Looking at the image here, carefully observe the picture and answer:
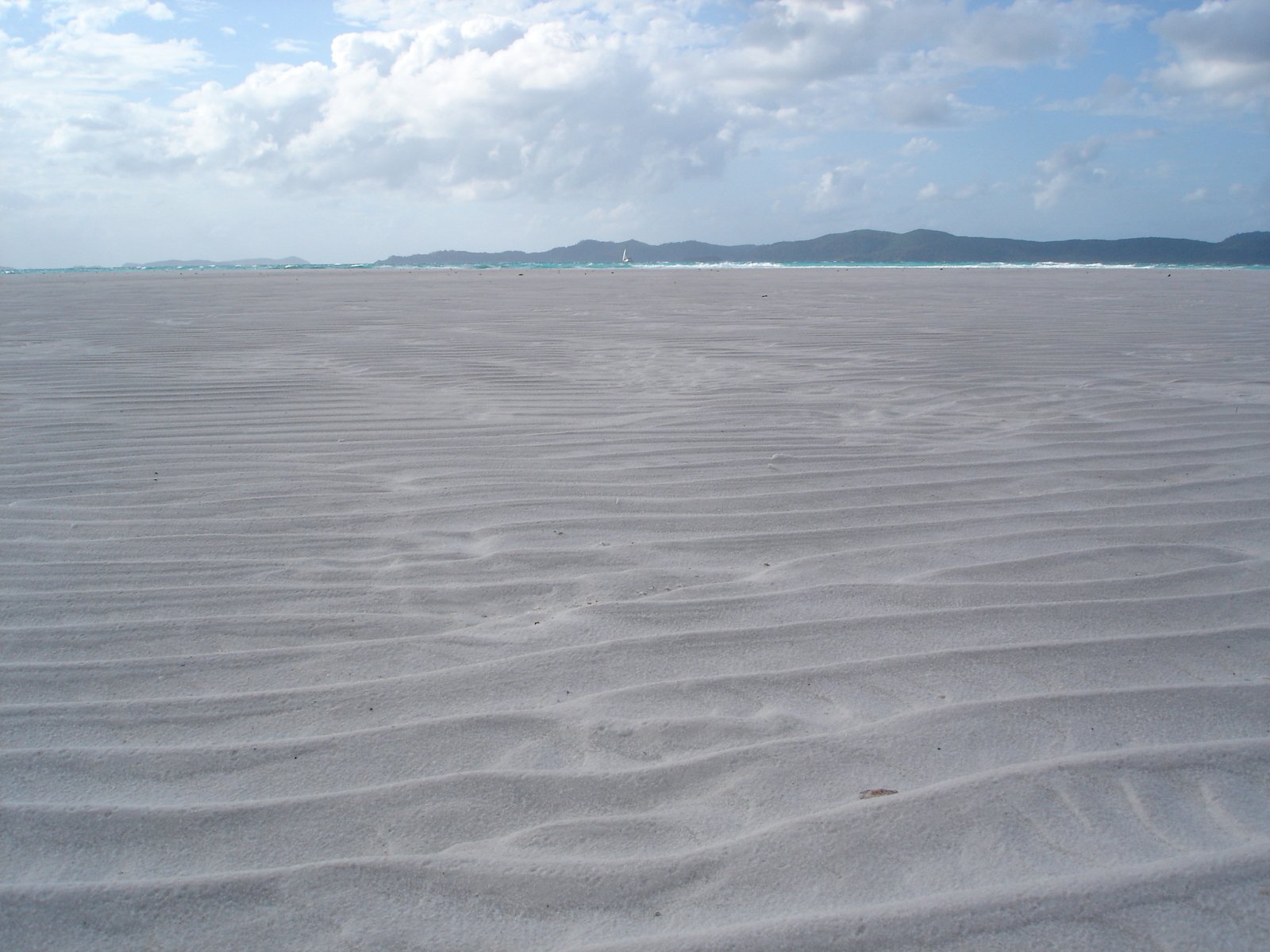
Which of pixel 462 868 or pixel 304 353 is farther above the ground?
pixel 304 353

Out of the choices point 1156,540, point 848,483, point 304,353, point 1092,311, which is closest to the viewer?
point 1156,540

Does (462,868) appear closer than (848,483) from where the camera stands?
Yes

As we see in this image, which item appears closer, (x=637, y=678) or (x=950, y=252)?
(x=637, y=678)

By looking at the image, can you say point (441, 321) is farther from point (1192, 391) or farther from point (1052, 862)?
point (1052, 862)

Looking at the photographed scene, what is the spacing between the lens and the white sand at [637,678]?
4.36 ft

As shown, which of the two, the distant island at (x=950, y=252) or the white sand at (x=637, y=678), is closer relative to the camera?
the white sand at (x=637, y=678)

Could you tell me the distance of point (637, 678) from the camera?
194cm

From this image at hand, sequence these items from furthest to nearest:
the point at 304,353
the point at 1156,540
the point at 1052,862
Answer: the point at 304,353, the point at 1156,540, the point at 1052,862

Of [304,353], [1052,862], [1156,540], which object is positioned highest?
[304,353]

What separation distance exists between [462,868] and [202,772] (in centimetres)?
59

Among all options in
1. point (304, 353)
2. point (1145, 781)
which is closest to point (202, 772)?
point (1145, 781)

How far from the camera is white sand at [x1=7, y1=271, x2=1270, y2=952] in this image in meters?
1.33

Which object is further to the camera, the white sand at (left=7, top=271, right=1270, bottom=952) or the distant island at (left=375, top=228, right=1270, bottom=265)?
the distant island at (left=375, top=228, right=1270, bottom=265)

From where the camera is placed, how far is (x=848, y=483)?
326cm
